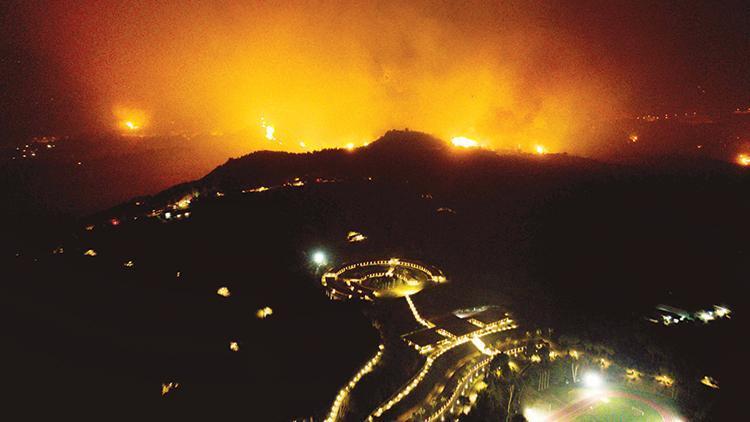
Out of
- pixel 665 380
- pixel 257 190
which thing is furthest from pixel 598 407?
pixel 257 190

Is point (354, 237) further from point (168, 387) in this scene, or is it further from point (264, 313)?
point (168, 387)

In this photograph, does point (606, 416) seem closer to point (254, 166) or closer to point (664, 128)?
point (254, 166)

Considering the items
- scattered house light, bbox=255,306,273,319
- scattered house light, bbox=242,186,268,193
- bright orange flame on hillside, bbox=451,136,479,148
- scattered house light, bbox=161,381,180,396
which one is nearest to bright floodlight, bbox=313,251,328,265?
scattered house light, bbox=255,306,273,319

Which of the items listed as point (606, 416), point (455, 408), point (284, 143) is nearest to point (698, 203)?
point (606, 416)

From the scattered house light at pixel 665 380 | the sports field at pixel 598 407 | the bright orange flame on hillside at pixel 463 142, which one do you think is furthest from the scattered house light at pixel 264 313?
the bright orange flame on hillside at pixel 463 142

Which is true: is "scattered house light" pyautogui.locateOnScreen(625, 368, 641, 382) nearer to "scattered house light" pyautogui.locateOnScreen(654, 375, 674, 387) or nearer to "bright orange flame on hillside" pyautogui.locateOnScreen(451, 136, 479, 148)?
"scattered house light" pyautogui.locateOnScreen(654, 375, 674, 387)

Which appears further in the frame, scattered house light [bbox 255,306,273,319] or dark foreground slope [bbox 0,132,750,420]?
scattered house light [bbox 255,306,273,319]

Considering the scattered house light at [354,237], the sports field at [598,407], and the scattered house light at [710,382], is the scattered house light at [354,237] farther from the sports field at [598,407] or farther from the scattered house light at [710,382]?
the scattered house light at [710,382]
